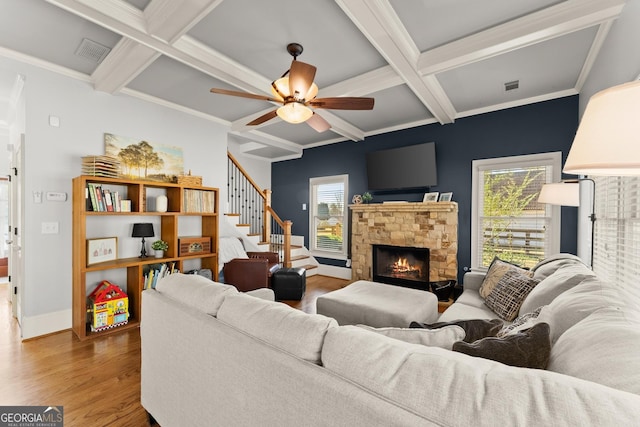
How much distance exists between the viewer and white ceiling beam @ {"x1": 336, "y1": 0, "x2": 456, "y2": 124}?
209 centimetres

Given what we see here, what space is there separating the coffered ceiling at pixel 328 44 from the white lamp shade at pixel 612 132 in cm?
179

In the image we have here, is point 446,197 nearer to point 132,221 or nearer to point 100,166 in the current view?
point 132,221

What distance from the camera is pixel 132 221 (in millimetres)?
3734

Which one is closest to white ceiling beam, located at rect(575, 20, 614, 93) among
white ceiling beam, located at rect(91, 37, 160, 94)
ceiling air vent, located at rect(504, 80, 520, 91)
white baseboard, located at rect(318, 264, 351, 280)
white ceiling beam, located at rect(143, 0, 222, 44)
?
ceiling air vent, located at rect(504, 80, 520, 91)

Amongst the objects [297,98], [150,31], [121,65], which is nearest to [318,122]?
[297,98]

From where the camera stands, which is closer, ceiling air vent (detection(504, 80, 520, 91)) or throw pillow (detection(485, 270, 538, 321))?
throw pillow (detection(485, 270, 538, 321))

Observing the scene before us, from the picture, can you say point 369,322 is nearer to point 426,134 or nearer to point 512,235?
point 512,235

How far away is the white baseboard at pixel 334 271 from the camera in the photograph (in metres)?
5.82

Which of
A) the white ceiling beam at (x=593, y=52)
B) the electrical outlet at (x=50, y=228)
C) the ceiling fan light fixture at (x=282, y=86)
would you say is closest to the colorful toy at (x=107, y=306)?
the electrical outlet at (x=50, y=228)

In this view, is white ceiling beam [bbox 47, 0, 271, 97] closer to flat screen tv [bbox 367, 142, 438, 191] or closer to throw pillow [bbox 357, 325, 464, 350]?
flat screen tv [bbox 367, 142, 438, 191]

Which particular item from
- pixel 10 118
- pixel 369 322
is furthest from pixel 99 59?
pixel 369 322

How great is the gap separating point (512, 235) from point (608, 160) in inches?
155

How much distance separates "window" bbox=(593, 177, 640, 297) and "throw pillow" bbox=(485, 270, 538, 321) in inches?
21.0

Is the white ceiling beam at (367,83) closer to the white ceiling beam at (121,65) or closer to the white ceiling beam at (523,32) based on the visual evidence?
the white ceiling beam at (523,32)
